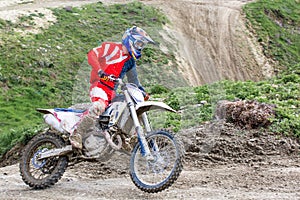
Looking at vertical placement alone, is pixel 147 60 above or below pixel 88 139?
below

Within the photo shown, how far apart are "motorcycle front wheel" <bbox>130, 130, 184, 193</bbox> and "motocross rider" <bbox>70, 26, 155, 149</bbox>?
98cm

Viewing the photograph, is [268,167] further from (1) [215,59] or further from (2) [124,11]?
(2) [124,11]

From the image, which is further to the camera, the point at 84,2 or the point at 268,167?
the point at 84,2

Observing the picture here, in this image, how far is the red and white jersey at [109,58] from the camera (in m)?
8.10

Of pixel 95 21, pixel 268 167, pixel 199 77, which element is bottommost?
pixel 199 77

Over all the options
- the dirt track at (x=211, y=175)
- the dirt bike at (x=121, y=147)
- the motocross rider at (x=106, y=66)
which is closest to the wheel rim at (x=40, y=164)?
the dirt bike at (x=121, y=147)

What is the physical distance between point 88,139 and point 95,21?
87.0 ft

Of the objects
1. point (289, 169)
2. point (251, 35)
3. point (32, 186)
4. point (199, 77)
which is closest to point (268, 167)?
point (289, 169)

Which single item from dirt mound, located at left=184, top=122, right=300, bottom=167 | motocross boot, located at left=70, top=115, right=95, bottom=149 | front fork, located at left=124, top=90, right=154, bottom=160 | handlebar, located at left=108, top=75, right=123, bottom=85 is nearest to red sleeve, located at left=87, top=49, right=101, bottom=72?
handlebar, located at left=108, top=75, right=123, bottom=85

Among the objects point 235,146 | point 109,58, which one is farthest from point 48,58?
Result: point 109,58

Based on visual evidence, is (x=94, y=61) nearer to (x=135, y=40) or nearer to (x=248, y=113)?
(x=135, y=40)

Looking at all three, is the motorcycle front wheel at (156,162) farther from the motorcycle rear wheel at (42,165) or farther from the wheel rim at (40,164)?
the wheel rim at (40,164)

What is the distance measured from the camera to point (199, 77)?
104 ft

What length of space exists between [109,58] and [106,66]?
0.15m
